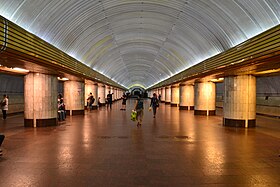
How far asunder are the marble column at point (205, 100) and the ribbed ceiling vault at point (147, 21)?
9.23ft

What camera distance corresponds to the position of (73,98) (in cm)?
2180

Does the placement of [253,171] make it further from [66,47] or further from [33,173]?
[66,47]

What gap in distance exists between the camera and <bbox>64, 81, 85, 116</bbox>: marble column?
2172 cm

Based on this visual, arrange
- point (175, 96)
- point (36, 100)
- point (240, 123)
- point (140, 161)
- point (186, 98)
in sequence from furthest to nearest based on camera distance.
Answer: point (175, 96) < point (186, 98) < point (240, 123) < point (36, 100) < point (140, 161)

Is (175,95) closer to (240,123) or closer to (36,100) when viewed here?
(240,123)

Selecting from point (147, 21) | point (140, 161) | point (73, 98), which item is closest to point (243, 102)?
point (147, 21)

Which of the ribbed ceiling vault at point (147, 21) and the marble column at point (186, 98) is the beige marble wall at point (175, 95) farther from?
the ribbed ceiling vault at point (147, 21)

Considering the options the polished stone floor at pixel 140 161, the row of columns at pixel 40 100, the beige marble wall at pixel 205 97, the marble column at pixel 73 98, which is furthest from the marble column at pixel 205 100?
the row of columns at pixel 40 100

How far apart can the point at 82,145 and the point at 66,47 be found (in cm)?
838

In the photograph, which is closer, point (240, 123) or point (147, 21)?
point (240, 123)

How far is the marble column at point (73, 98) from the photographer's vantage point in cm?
2172

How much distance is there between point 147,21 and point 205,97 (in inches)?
335

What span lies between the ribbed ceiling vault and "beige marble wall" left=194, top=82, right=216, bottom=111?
2.77 meters

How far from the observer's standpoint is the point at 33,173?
18.8ft
